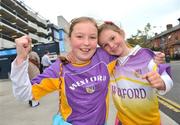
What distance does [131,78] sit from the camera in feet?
11.3

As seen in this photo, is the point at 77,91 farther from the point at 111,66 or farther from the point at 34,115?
the point at 34,115

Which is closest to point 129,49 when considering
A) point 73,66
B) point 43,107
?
point 73,66

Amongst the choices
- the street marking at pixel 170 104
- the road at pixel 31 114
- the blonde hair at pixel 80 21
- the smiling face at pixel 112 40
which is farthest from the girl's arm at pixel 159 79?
the street marking at pixel 170 104

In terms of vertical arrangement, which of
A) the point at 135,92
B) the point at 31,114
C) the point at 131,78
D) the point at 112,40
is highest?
the point at 112,40

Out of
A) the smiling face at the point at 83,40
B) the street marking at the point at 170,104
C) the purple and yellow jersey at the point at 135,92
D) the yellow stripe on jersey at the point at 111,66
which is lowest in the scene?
the street marking at the point at 170,104

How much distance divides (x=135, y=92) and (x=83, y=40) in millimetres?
711

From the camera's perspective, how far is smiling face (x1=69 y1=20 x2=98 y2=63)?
3.10 metres

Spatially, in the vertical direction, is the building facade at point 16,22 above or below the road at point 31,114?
above

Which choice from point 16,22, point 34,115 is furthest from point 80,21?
point 16,22

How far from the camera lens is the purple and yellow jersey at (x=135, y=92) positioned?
11.2 ft

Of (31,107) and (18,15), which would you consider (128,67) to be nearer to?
(31,107)

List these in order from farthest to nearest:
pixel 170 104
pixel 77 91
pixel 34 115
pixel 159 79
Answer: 1. pixel 170 104
2. pixel 34 115
3. pixel 77 91
4. pixel 159 79

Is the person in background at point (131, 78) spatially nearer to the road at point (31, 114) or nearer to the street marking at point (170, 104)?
the road at point (31, 114)

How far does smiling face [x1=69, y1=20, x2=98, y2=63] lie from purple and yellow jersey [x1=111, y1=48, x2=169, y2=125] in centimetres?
43
